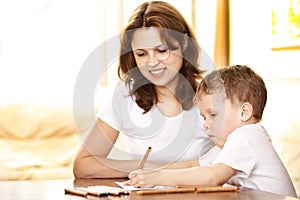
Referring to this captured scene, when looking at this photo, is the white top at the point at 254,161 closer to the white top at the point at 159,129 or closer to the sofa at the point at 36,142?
the white top at the point at 159,129

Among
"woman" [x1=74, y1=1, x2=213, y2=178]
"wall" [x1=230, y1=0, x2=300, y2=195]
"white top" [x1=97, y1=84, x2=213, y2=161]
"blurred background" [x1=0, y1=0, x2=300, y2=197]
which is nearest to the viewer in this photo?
"woman" [x1=74, y1=1, x2=213, y2=178]

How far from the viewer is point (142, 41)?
2229mm

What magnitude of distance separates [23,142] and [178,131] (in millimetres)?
1113

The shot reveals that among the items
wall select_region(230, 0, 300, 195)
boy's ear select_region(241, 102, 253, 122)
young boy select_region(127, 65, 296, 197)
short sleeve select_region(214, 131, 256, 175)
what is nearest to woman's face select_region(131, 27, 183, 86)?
young boy select_region(127, 65, 296, 197)

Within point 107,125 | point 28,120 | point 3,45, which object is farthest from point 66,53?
point 107,125

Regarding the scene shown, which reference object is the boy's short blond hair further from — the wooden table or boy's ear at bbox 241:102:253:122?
the wooden table

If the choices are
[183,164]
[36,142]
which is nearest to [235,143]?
[183,164]

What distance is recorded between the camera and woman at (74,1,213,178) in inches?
89.2

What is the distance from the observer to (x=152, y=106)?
7.89ft

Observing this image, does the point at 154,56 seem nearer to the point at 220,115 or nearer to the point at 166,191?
the point at 220,115

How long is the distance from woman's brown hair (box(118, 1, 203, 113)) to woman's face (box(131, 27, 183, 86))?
3cm

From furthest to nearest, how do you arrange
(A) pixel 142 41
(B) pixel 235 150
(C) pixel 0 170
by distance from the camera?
(C) pixel 0 170 → (A) pixel 142 41 → (B) pixel 235 150

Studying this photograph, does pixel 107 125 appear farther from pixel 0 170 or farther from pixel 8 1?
pixel 8 1

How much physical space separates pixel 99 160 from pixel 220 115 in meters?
0.57
